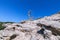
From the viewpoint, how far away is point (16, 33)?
2161 centimetres

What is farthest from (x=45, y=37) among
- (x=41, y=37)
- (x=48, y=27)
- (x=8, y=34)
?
(x=8, y=34)

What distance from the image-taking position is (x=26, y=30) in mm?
22312

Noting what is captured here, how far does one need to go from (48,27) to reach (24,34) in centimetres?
299

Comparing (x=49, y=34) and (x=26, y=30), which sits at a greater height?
(x=26, y=30)

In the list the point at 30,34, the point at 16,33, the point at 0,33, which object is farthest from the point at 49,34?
the point at 0,33

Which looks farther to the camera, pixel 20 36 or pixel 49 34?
pixel 20 36

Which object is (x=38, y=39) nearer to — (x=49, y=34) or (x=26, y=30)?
(x=49, y=34)

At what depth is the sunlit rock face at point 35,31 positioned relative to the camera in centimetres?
1972

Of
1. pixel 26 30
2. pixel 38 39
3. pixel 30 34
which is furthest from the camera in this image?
pixel 26 30

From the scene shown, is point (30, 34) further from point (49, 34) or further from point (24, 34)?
point (49, 34)

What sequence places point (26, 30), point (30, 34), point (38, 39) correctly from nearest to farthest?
1. point (38, 39)
2. point (30, 34)
3. point (26, 30)

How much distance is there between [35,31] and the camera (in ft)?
70.2

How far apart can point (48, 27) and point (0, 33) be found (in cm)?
622

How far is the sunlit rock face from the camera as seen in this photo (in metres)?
19.7
